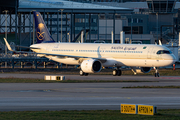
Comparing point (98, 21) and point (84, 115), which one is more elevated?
point (98, 21)

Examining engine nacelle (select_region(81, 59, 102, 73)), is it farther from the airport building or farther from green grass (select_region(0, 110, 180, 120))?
the airport building

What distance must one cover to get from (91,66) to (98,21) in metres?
87.8

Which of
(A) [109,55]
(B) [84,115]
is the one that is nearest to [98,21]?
(A) [109,55]

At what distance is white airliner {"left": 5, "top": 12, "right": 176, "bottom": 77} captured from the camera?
45.5 m

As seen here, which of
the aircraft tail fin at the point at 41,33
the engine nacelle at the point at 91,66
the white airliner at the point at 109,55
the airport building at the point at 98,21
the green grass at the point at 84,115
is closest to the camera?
the green grass at the point at 84,115

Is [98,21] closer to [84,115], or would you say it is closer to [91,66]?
[91,66]

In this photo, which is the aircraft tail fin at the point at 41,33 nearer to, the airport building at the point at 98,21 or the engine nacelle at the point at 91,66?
the engine nacelle at the point at 91,66

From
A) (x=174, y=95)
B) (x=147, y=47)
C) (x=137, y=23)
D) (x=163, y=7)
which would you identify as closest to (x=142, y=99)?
(x=174, y=95)

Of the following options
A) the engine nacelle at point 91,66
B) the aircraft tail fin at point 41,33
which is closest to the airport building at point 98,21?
the aircraft tail fin at point 41,33

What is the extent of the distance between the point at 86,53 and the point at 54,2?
5661 centimetres

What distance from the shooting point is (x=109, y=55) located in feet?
160

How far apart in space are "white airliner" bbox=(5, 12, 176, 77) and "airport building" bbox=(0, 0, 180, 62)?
27333 mm

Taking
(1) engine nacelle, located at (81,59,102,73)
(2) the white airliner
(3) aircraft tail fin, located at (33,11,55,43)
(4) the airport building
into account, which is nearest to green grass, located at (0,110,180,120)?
(2) the white airliner

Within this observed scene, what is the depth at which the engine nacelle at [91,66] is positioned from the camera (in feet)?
152
